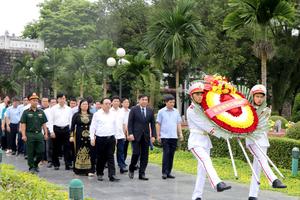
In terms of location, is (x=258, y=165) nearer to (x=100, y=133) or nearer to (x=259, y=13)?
(x=100, y=133)

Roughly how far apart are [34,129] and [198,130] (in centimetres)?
450

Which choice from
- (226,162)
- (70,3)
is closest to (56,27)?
(70,3)

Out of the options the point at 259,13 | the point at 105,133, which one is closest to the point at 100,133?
the point at 105,133

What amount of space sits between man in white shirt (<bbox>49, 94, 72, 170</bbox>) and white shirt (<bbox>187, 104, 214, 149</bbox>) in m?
4.95

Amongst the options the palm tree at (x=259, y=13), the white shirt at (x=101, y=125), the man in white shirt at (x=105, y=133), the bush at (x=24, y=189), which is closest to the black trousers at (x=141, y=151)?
the man in white shirt at (x=105, y=133)

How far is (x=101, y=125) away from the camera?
973 cm

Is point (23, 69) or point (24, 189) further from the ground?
point (23, 69)

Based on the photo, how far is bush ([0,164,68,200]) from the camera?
741 centimetres

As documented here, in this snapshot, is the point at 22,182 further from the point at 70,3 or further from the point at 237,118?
the point at 70,3

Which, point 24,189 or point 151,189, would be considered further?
point 151,189

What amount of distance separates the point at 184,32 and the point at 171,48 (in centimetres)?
70

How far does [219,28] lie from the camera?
2822 cm

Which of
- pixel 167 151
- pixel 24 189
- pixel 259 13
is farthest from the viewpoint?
pixel 259 13

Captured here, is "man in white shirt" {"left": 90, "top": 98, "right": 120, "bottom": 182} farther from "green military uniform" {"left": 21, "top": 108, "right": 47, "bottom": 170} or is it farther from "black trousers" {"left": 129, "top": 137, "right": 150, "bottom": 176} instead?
"green military uniform" {"left": 21, "top": 108, "right": 47, "bottom": 170}
